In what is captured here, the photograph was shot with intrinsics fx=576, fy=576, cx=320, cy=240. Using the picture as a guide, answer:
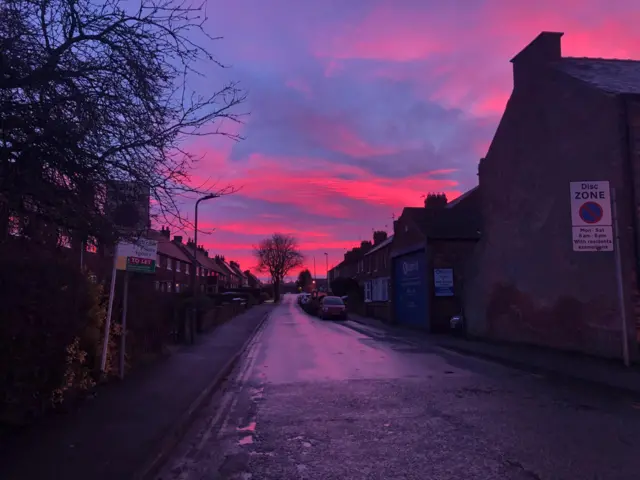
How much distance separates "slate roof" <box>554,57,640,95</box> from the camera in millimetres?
14688

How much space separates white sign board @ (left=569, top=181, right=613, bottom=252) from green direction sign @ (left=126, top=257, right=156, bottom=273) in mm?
9379

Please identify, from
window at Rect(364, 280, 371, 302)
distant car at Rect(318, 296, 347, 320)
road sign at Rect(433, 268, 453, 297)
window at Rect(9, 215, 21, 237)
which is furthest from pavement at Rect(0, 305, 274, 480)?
window at Rect(364, 280, 371, 302)

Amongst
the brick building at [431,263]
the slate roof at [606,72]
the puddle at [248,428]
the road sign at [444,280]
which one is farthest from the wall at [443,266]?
the puddle at [248,428]

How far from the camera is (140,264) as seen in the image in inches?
452

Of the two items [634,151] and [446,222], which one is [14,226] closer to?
[634,151]

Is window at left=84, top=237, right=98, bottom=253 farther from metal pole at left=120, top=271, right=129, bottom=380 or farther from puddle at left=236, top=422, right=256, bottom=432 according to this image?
puddle at left=236, top=422, right=256, bottom=432

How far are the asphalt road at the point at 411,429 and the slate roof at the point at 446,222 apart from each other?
578 inches

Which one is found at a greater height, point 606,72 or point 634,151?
point 606,72

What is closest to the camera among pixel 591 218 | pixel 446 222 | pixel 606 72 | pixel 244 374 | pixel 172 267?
pixel 591 218

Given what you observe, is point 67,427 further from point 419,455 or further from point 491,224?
point 491,224

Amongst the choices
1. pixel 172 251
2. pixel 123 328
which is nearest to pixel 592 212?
pixel 123 328

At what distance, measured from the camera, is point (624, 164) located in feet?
45.3

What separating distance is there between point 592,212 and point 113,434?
11.1 meters

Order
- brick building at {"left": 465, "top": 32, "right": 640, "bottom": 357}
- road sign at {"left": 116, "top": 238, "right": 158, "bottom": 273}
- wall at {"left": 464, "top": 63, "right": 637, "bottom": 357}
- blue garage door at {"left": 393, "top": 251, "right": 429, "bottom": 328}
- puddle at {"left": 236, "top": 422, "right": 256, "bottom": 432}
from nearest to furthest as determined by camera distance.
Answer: puddle at {"left": 236, "top": 422, "right": 256, "bottom": 432}
road sign at {"left": 116, "top": 238, "right": 158, "bottom": 273}
brick building at {"left": 465, "top": 32, "right": 640, "bottom": 357}
wall at {"left": 464, "top": 63, "right": 637, "bottom": 357}
blue garage door at {"left": 393, "top": 251, "right": 429, "bottom": 328}
